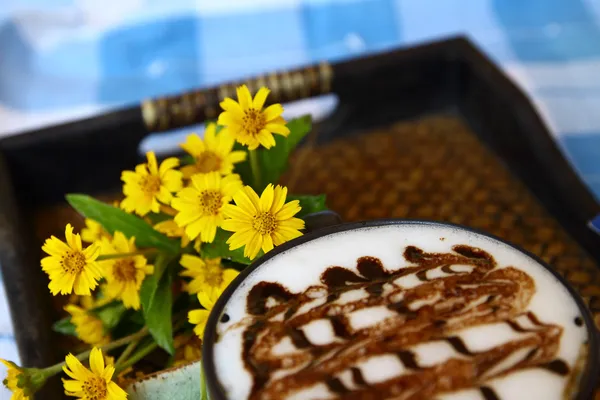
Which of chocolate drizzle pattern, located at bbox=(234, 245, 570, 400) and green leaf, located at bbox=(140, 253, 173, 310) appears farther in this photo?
green leaf, located at bbox=(140, 253, 173, 310)

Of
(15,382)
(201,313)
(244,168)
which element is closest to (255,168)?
(244,168)

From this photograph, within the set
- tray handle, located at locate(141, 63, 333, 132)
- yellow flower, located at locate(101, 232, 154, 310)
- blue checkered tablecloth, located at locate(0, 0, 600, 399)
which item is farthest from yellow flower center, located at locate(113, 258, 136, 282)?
blue checkered tablecloth, located at locate(0, 0, 600, 399)

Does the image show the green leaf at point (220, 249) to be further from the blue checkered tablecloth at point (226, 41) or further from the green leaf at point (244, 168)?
the blue checkered tablecloth at point (226, 41)

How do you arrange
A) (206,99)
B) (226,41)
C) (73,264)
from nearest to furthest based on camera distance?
(73,264) < (206,99) < (226,41)

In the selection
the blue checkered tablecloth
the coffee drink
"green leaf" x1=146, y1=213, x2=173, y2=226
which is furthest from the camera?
the blue checkered tablecloth

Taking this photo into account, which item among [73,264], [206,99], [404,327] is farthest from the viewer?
[206,99]

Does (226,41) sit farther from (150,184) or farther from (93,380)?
(93,380)

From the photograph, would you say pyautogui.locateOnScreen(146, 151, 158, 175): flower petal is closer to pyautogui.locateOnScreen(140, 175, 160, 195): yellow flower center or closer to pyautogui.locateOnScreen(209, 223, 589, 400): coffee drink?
pyautogui.locateOnScreen(140, 175, 160, 195): yellow flower center

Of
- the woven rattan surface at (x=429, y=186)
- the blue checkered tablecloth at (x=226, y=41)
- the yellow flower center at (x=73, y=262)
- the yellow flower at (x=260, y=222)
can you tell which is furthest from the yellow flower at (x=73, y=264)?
the blue checkered tablecloth at (x=226, y=41)
